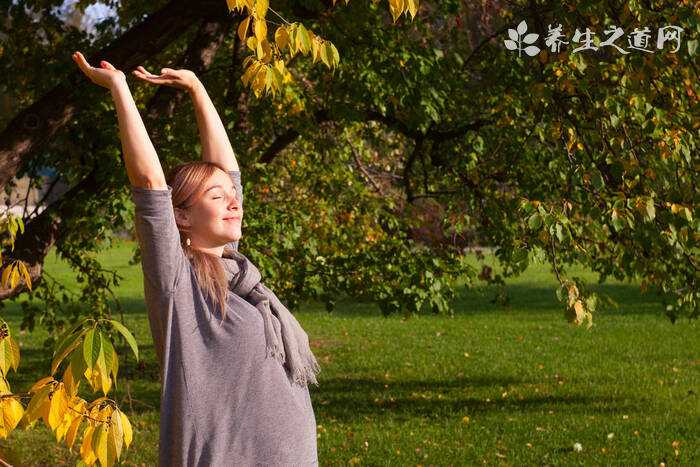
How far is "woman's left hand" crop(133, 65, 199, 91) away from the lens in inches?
103

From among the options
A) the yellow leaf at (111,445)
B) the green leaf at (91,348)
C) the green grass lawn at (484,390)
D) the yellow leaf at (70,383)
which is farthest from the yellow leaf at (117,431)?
the green grass lawn at (484,390)

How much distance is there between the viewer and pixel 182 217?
8.75 ft

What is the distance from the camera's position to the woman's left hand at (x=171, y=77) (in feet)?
8.62

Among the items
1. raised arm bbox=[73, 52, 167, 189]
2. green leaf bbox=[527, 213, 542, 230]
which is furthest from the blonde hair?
green leaf bbox=[527, 213, 542, 230]

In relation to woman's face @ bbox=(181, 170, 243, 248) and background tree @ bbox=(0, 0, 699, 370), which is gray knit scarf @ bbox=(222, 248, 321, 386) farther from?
background tree @ bbox=(0, 0, 699, 370)

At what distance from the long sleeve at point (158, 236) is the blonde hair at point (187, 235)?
124 mm

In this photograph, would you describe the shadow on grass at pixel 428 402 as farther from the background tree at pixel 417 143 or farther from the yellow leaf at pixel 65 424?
the yellow leaf at pixel 65 424

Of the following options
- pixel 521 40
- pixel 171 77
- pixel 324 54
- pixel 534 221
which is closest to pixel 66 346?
pixel 171 77

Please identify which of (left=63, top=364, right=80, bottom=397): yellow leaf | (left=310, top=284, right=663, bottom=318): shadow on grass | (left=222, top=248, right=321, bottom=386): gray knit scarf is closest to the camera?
(left=63, top=364, right=80, bottom=397): yellow leaf

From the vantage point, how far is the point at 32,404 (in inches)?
95.3

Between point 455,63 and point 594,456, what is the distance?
3.28 metres

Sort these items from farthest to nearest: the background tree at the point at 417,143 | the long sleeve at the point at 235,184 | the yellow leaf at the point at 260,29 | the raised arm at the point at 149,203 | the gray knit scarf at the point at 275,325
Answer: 1. the background tree at the point at 417,143
2. the yellow leaf at the point at 260,29
3. the long sleeve at the point at 235,184
4. the gray knit scarf at the point at 275,325
5. the raised arm at the point at 149,203

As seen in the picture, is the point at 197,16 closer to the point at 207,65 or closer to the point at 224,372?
the point at 207,65

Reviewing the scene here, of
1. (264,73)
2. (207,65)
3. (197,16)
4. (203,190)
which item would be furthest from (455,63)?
(203,190)
